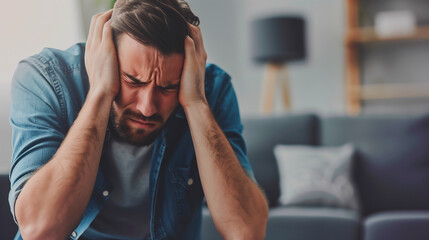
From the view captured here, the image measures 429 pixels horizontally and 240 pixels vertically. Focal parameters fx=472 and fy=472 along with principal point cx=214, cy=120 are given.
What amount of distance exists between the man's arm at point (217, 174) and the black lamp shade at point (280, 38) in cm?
229

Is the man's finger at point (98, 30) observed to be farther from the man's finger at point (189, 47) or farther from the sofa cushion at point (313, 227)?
the sofa cushion at point (313, 227)

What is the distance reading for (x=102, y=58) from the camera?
0.75 meters

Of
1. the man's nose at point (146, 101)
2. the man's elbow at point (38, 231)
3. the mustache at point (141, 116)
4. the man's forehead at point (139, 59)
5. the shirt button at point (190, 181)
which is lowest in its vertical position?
the shirt button at point (190, 181)

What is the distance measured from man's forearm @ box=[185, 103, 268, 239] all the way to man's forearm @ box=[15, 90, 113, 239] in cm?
17

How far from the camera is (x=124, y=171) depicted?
2.90 ft

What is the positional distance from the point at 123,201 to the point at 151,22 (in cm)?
34

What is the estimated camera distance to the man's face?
0.75 meters

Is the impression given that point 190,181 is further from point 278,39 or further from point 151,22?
point 278,39

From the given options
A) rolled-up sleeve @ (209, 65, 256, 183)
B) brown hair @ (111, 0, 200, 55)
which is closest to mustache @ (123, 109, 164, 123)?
brown hair @ (111, 0, 200, 55)

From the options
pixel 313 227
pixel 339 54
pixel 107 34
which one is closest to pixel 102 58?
pixel 107 34

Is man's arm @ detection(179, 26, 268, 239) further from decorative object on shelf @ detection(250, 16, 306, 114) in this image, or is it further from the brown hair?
decorative object on shelf @ detection(250, 16, 306, 114)

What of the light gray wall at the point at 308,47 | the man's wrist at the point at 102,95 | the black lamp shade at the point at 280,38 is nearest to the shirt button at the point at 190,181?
the man's wrist at the point at 102,95

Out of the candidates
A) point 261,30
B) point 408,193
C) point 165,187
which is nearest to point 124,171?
point 165,187

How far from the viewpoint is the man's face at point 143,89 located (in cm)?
75
